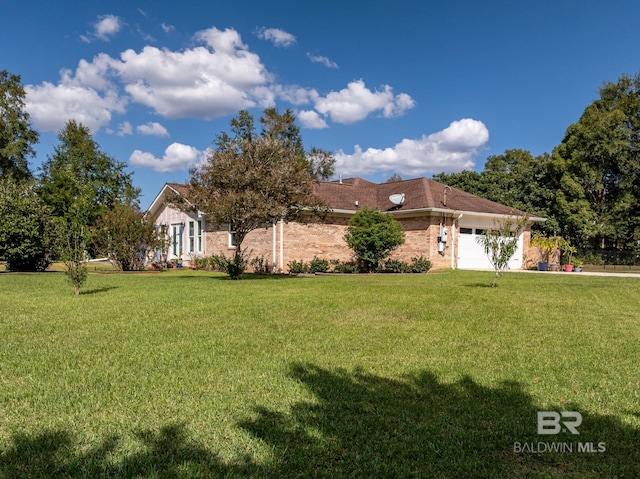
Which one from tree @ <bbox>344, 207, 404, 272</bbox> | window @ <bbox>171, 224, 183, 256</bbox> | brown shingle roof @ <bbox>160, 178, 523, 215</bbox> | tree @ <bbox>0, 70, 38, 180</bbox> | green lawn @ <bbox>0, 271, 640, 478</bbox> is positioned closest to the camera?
green lawn @ <bbox>0, 271, 640, 478</bbox>

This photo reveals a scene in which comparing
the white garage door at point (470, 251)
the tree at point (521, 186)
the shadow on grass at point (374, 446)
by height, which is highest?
the tree at point (521, 186)

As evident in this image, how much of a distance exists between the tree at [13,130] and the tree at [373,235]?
2710 centimetres

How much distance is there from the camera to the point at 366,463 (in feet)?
9.42

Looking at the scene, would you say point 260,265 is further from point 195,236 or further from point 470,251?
point 470,251

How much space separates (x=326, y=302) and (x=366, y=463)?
6.88 meters

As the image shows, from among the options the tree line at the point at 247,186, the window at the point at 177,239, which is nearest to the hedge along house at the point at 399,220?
the window at the point at 177,239

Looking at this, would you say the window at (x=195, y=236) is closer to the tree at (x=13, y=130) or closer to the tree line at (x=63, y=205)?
the tree line at (x=63, y=205)

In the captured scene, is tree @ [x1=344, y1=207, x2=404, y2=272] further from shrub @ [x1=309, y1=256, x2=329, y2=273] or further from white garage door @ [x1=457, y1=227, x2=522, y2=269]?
white garage door @ [x1=457, y1=227, x2=522, y2=269]

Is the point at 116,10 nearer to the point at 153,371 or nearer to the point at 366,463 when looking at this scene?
the point at 153,371

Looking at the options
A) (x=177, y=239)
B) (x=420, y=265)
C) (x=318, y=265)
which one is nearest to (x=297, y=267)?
(x=318, y=265)

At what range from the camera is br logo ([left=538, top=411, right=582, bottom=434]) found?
11.2 ft

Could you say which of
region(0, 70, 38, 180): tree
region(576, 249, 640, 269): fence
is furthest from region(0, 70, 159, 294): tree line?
region(576, 249, 640, 269): fence

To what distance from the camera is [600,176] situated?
2948 cm

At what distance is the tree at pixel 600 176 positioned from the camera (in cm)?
2875
